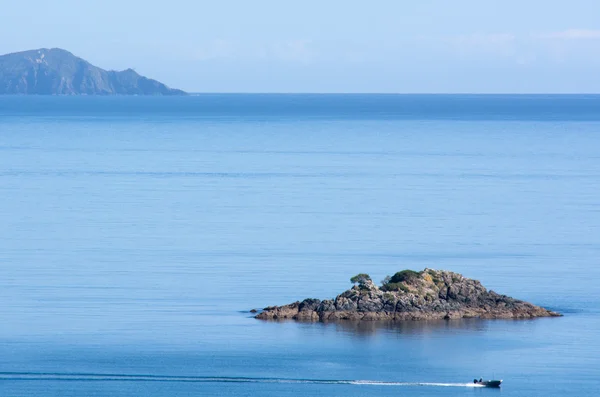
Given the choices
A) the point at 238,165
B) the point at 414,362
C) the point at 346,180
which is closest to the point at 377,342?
the point at 414,362

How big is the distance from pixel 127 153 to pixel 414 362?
131 metres

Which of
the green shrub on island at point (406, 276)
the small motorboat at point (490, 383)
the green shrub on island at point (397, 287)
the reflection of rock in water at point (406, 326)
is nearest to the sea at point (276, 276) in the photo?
the reflection of rock in water at point (406, 326)

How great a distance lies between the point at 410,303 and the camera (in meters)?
72.6

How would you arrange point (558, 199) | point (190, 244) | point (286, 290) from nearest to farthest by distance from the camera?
point (286, 290) → point (190, 244) → point (558, 199)

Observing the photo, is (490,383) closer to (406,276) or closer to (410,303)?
(410,303)

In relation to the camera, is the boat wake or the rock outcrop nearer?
the boat wake

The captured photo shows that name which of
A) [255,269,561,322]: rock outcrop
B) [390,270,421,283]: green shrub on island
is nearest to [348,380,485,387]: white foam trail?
[255,269,561,322]: rock outcrop

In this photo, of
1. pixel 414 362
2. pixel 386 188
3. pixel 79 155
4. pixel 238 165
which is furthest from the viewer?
pixel 79 155

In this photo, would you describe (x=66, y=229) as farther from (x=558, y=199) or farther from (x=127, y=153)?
(x=127, y=153)

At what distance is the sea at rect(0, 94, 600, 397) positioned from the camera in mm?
62750

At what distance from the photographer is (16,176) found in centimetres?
15250

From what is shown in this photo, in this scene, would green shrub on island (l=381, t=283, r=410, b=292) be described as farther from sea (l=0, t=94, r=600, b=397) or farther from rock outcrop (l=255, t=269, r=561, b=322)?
sea (l=0, t=94, r=600, b=397)

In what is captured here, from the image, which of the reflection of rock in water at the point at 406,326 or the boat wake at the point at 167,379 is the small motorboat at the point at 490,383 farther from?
the reflection of rock in water at the point at 406,326

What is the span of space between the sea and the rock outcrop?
0.89 metres
